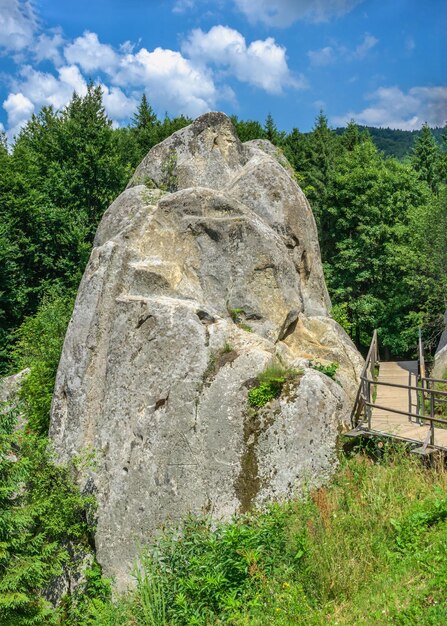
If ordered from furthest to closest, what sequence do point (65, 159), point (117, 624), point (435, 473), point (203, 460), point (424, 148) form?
point (424, 148) → point (65, 159) → point (203, 460) → point (435, 473) → point (117, 624)

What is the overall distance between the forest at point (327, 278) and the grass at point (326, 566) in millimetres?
38

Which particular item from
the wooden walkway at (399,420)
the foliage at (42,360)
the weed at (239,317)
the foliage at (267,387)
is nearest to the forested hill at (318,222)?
the foliage at (42,360)

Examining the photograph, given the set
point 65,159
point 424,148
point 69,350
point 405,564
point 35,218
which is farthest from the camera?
point 424,148

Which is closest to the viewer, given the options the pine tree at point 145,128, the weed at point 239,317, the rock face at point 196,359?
the rock face at point 196,359

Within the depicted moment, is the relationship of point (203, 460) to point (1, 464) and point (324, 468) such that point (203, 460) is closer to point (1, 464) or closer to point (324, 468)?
point (324, 468)

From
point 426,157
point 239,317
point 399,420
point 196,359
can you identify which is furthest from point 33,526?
point 426,157

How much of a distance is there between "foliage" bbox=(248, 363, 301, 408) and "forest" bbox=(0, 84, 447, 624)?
255 cm

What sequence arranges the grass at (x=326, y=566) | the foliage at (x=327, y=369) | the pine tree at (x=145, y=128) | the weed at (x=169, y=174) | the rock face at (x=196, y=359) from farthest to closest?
the pine tree at (x=145, y=128)
the weed at (x=169, y=174)
the foliage at (x=327, y=369)
the rock face at (x=196, y=359)
the grass at (x=326, y=566)

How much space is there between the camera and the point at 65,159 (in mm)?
33156

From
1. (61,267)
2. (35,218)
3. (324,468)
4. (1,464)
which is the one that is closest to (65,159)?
(35,218)

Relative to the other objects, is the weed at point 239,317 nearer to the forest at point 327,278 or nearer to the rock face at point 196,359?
the rock face at point 196,359

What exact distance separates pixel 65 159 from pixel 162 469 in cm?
2515

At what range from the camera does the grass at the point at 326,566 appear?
7480 mm

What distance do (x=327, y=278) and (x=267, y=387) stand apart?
2360 cm
